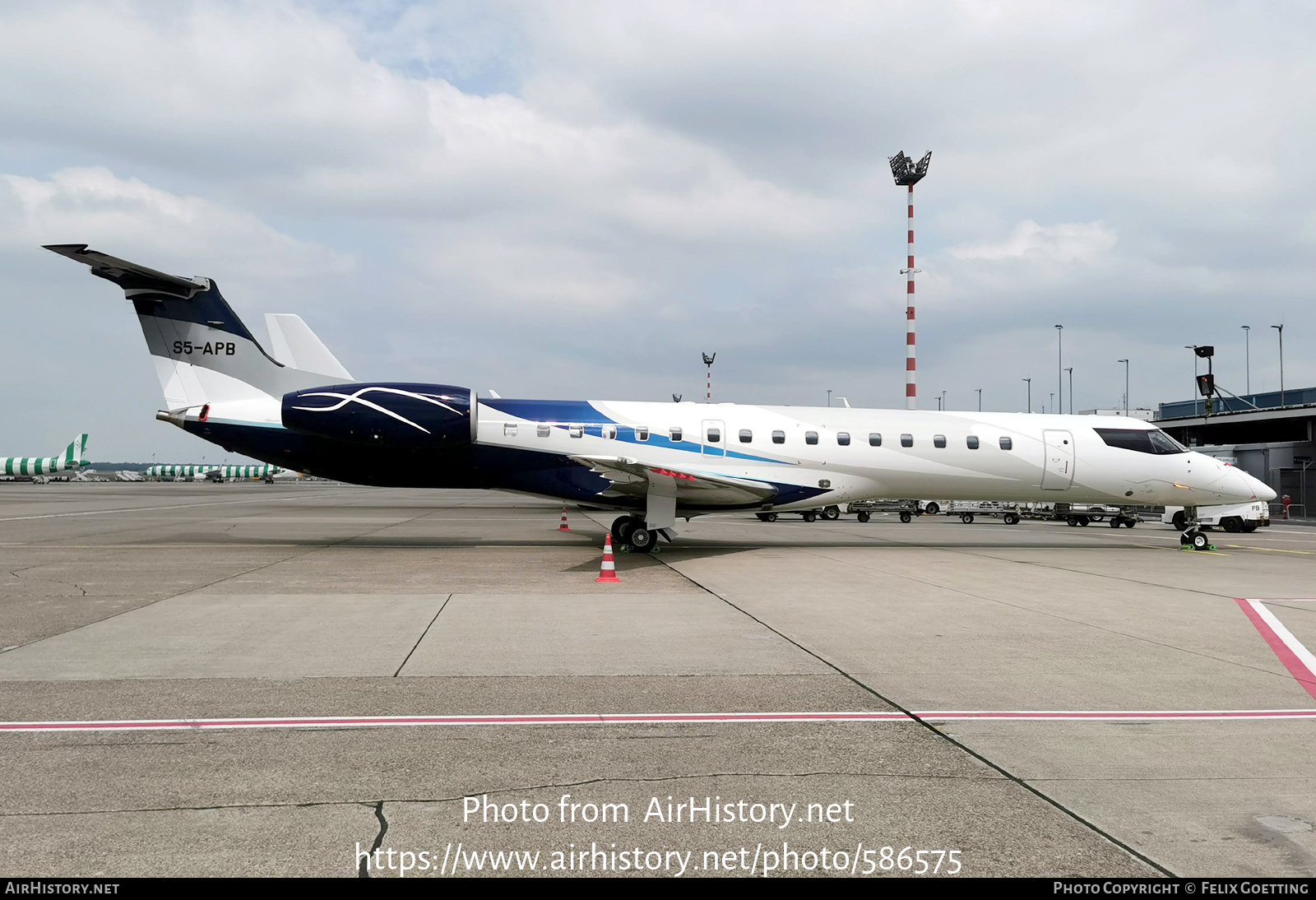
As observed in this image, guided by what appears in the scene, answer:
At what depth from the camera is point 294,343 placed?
26953 millimetres

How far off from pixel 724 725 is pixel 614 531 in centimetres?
1212

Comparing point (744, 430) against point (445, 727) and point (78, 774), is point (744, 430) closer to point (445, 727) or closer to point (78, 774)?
point (445, 727)

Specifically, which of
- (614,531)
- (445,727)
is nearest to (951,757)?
(445,727)

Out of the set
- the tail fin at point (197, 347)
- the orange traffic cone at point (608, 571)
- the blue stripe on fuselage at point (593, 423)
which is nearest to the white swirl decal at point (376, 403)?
the blue stripe on fuselage at point (593, 423)

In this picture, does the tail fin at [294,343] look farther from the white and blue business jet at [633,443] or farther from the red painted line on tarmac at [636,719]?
the red painted line on tarmac at [636,719]

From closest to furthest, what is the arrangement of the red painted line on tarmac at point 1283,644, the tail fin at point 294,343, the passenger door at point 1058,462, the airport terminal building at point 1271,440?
the red painted line on tarmac at point 1283,644, the passenger door at point 1058,462, the tail fin at point 294,343, the airport terminal building at point 1271,440

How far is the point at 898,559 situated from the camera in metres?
15.7

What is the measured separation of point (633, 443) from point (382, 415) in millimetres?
4962

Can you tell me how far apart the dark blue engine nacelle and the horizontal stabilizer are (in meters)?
3.58

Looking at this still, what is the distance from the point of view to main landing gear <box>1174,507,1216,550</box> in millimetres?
18859

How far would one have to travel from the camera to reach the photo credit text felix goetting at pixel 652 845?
311 centimetres

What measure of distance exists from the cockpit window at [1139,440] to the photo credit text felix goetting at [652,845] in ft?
58.2

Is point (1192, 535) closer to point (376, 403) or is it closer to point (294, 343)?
point (376, 403)
